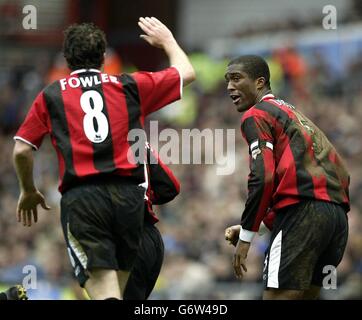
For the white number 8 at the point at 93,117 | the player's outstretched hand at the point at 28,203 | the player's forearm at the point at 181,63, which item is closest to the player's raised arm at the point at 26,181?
the player's outstretched hand at the point at 28,203

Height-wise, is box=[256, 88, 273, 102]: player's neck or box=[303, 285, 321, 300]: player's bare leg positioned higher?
box=[256, 88, 273, 102]: player's neck

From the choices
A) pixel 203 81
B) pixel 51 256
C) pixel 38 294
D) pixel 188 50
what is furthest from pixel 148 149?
pixel 188 50

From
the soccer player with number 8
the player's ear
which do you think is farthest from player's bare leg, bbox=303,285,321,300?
the player's ear

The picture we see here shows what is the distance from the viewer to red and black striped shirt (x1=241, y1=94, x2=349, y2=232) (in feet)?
27.5

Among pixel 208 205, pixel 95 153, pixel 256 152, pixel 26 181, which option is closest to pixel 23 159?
pixel 26 181

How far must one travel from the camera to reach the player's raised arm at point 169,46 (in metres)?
8.66

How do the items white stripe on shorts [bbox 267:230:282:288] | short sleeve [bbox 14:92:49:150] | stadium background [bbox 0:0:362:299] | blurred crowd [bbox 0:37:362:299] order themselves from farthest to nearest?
stadium background [bbox 0:0:362:299] → blurred crowd [bbox 0:37:362:299] → white stripe on shorts [bbox 267:230:282:288] → short sleeve [bbox 14:92:49:150]

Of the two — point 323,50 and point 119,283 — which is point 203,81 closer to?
point 323,50

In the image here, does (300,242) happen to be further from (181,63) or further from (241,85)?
(181,63)

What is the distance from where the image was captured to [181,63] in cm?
870

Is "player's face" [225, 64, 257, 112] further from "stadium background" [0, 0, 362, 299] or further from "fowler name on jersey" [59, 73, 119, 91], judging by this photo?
"stadium background" [0, 0, 362, 299]

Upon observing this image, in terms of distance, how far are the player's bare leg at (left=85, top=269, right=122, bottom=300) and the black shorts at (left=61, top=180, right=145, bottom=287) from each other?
44 millimetres

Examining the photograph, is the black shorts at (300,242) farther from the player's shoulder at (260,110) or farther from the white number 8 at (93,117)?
the white number 8 at (93,117)
